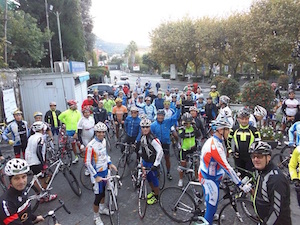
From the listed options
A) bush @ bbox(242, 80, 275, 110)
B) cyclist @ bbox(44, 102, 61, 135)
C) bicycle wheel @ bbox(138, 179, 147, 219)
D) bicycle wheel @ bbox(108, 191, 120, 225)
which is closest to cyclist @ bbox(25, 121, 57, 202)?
bicycle wheel @ bbox(108, 191, 120, 225)

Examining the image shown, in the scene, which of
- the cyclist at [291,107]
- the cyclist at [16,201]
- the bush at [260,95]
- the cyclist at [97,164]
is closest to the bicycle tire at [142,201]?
the cyclist at [97,164]

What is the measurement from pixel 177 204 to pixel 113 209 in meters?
1.33

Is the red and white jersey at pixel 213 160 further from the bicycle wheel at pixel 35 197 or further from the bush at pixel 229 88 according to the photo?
the bush at pixel 229 88

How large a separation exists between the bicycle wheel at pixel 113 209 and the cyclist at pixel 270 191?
2710 millimetres

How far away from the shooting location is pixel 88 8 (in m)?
35.2

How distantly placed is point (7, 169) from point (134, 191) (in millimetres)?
3655

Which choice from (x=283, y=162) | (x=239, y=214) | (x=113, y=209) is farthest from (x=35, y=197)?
(x=283, y=162)

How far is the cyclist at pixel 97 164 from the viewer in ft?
14.4

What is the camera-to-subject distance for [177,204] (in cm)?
459

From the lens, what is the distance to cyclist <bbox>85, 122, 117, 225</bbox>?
440 centimetres

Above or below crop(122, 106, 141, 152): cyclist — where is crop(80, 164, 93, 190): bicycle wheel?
below

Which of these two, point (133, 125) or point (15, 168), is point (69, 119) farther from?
point (15, 168)

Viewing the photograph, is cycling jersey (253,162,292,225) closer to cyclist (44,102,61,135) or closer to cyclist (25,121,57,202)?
cyclist (25,121,57,202)

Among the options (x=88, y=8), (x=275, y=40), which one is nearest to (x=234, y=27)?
(x=275, y=40)
